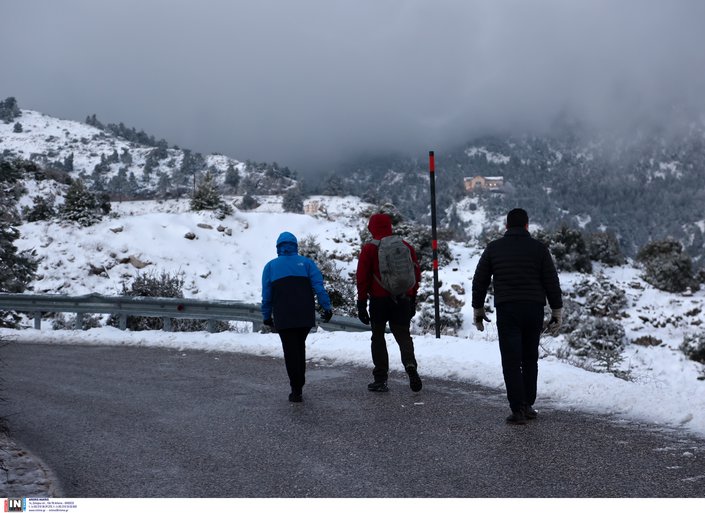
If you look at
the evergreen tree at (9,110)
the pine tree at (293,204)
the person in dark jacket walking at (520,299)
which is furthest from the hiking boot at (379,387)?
the evergreen tree at (9,110)

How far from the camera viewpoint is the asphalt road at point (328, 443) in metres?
4.34

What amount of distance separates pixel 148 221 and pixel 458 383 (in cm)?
2901

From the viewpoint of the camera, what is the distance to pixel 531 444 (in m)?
5.31

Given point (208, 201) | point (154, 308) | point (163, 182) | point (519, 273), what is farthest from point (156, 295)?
point (163, 182)

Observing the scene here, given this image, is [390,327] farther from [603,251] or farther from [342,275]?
[603,251]

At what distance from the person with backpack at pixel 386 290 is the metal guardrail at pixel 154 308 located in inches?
207

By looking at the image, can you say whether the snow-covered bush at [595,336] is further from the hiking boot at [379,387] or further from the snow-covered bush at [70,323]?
the snow-covered bush at [70,323]

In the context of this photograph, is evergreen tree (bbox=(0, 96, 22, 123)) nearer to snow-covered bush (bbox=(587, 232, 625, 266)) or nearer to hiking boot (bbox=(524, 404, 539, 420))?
snow-covered bush (bbox=(587, 232, 625, 266))

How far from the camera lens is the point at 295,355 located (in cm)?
756

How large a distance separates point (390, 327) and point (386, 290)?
46 centimetres

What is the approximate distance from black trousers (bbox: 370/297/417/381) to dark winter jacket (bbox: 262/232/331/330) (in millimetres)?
611

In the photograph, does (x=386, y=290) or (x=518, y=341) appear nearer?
(x=518, y=341)

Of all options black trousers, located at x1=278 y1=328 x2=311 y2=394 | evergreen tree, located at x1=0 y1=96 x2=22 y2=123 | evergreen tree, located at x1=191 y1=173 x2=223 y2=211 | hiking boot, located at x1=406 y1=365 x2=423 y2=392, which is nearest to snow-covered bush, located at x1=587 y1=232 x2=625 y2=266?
evergreen tree, located at x1=191 y1=173 x2=223 y2=211

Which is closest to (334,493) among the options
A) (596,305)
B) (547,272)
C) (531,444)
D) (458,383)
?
(531,444)
